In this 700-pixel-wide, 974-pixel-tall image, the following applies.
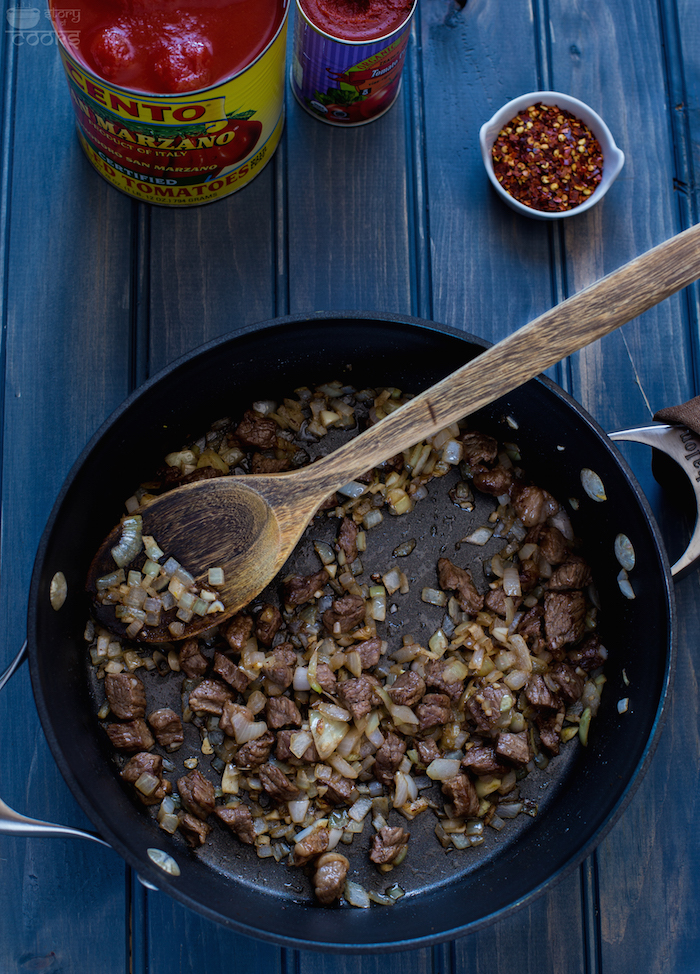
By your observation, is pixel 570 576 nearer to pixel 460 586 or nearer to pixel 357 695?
pixel 460 586

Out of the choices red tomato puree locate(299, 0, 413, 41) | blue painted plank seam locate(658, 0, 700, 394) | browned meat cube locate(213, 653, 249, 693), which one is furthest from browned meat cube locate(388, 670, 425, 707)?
red tomato puree locate(299, 0, 413, 41)

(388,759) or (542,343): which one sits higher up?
(542,343)

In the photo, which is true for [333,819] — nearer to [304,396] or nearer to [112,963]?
[112,963]

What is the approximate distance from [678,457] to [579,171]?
734 mm

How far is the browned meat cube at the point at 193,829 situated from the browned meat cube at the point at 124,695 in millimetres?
244

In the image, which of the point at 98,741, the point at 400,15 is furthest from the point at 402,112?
the point at 98,741

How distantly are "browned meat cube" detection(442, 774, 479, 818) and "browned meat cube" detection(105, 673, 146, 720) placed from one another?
69 centimetres

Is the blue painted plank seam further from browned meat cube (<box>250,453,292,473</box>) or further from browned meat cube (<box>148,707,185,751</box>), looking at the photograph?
browned meat cube (<box>148,707,185,751</box>)

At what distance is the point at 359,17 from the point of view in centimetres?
158

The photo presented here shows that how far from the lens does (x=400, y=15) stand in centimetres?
156

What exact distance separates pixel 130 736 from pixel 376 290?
3.83 feet

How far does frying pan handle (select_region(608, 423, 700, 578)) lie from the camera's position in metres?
1.72

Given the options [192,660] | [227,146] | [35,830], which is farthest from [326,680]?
[227,146]

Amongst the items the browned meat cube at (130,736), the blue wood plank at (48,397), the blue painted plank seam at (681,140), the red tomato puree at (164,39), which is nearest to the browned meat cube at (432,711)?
the browned meat cube at (130,736)
